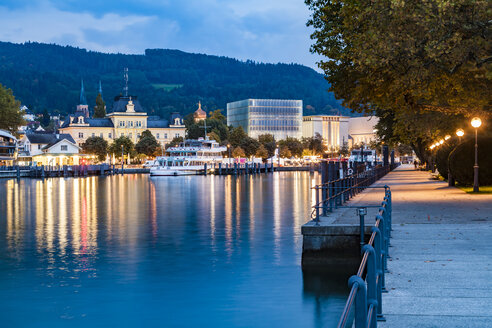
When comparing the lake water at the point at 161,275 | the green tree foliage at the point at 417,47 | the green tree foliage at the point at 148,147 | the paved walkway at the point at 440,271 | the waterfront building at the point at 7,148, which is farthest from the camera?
the green tree foliage at the point at 148,147

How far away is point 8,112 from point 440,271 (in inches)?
4884

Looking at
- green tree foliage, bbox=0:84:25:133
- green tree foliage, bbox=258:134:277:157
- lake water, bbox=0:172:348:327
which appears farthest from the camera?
green tree foliage, bbox=258:134:277:157

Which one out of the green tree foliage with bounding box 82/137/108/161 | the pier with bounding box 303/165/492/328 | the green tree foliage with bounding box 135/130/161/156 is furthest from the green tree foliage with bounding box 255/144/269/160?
the pier with bounding box 303/165/492/328

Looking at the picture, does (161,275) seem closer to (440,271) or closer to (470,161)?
(440,271)

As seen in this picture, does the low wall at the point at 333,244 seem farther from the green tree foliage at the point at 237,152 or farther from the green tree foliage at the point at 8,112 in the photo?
the green tree foliage at the point at 237,152

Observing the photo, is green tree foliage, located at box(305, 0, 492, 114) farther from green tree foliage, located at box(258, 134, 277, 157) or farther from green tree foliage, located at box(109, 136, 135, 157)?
green tree foliage, located at box(258, 134, 277, 157)

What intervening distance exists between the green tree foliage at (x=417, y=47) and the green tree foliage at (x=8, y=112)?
107242 millimetres

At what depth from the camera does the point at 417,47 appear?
965 inches

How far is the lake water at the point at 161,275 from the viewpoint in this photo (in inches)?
697

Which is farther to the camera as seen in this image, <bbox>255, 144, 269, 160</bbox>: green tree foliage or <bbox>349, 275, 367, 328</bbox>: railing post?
<bbox>255, 144, 269, 160</bbox>: green tree foliage

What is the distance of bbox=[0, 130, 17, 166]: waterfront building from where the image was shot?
455 ft

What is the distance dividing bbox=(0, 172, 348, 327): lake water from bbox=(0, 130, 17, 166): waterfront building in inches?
4056

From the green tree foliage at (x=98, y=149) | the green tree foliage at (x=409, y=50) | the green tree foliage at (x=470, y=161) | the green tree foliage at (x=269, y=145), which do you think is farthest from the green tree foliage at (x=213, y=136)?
the green tree foliage at (x=409, y=50)

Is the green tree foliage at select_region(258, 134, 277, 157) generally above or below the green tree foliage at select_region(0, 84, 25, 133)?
below
